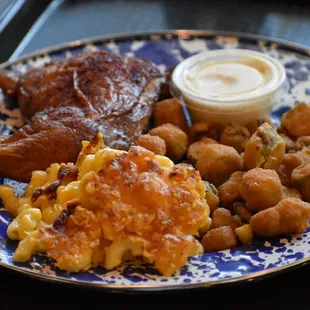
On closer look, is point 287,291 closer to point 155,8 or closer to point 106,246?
point 106,246

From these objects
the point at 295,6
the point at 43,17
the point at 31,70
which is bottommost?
the point at 31,70

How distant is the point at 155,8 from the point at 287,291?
2482 mm

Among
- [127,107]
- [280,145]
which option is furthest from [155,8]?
[280,145]

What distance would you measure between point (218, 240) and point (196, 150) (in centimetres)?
49

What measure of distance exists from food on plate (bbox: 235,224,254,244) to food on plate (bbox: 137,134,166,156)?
46 cm

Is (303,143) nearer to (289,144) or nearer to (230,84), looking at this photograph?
(289,144)

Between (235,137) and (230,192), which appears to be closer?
(230,192)

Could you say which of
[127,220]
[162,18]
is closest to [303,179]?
[127,220]

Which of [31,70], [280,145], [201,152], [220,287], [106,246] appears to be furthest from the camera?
[31,70]

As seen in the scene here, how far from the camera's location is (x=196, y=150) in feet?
6.88

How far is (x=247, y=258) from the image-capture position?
63.1 inches

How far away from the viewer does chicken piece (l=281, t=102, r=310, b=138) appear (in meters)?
2.17

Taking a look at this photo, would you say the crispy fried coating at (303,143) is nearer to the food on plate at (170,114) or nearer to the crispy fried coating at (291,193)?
the crispy fried coating at (291,193)

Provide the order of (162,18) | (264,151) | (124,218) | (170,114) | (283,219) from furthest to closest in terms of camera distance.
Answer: (162,18), (170,114), (264,151), (283,219), (124,218)
